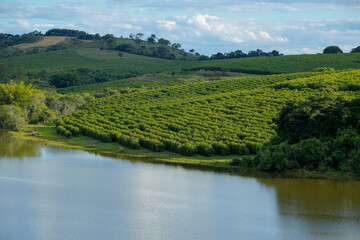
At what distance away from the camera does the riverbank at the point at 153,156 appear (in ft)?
128

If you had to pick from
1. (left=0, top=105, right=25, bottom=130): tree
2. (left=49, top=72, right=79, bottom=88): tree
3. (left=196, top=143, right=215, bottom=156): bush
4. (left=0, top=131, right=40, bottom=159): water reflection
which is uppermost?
(left=49, top=72, right=79, bottom=88): tree

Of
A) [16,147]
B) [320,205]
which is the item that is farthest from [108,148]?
[320,205]

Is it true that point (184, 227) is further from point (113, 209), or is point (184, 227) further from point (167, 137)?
point (167, 137)

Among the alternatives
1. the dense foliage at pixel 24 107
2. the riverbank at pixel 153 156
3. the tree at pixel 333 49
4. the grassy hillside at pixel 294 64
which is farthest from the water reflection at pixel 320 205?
the tree at pixel 333 49

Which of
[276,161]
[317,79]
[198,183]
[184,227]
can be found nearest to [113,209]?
[184,227]

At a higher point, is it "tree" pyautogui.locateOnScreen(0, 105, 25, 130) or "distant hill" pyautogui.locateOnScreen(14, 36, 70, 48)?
"distant hill" pyautogui.locateOnScreen(14, 36, 70, 48)

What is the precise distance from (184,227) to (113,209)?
229 inches

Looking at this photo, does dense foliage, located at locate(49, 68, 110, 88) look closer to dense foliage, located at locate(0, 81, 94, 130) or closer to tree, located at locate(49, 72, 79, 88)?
tree, located at locate(49, 72, 79, 88)

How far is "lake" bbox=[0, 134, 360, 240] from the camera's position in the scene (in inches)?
1014

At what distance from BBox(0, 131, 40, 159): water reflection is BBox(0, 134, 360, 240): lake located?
526 centimetres

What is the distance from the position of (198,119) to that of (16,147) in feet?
75.1

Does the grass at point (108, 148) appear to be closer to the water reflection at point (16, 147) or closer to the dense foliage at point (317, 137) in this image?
the water reflection at point (16, 147)

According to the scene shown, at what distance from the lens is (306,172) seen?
39219 mm

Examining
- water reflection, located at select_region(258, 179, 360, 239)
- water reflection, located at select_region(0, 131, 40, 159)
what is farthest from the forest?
water reflection, located at select_region(0, 131, 40, 159)
